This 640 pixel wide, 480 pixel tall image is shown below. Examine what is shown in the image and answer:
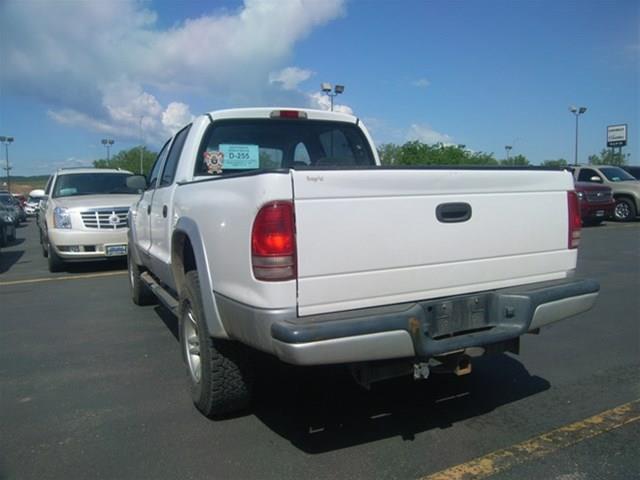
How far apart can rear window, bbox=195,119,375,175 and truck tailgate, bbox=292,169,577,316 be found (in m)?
1.74

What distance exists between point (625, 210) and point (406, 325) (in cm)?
1985

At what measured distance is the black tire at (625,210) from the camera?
1959 centimetres

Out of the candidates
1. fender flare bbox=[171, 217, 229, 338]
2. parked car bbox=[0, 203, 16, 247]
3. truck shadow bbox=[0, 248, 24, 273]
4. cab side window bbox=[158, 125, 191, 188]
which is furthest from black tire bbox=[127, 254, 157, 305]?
parked car bbox=[0, 203, 16, 247]

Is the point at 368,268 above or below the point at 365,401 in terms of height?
above

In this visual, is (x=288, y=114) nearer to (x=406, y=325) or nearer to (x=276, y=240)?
(x=276, y=240)

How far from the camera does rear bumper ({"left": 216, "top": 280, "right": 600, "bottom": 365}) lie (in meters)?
2.70

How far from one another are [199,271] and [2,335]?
3.66 metres

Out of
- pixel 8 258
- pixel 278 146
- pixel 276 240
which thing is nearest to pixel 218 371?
pixel 276 240

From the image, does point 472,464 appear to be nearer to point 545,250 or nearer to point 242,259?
point 545,250

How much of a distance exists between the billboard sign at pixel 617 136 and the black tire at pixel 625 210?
1080 inches

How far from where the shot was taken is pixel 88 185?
10.8 m

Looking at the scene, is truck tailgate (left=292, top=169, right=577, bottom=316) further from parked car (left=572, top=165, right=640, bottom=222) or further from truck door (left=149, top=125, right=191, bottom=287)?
parked car (left=572, top=165, right=640, bottom=222)

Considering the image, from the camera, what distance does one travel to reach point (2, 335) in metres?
5.88

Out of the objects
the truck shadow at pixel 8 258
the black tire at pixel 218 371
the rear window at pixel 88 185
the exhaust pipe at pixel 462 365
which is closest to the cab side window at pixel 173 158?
the black tire at pixel 218 371
